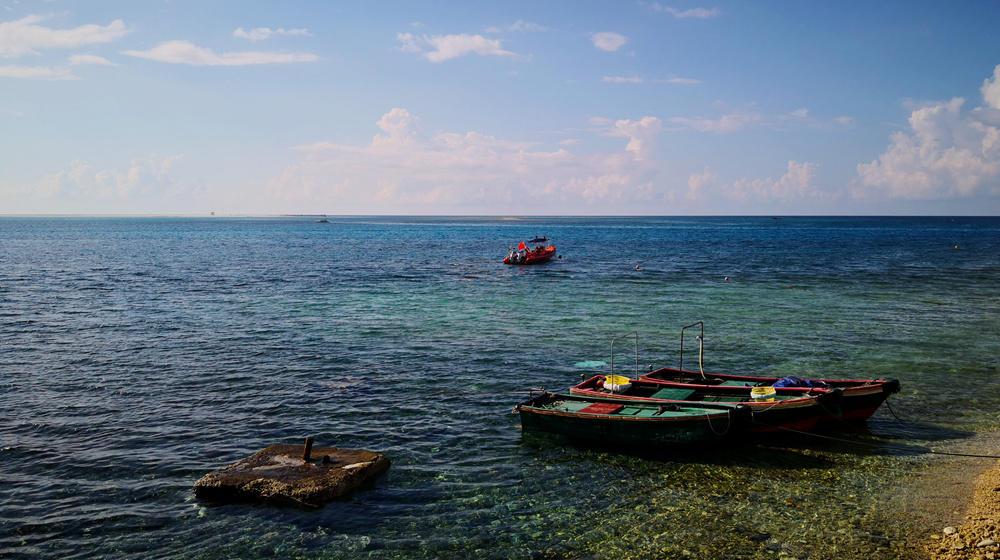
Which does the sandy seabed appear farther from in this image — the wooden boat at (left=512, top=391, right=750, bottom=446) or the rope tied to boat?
the wooden boat at (left=512, top=391, right=750, bottom=446)

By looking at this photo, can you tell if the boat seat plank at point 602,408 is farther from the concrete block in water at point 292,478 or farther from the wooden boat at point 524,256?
the wooden boat at point 524,256

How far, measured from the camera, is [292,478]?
1397 cm

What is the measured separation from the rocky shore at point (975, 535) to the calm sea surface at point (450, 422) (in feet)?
2.24

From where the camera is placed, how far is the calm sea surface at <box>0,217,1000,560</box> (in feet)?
41.1

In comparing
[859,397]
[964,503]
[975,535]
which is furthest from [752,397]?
[975,535]

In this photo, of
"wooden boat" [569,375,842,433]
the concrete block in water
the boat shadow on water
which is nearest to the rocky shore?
the boat shadow on water

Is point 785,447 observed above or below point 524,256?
below

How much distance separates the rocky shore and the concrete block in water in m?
12.0

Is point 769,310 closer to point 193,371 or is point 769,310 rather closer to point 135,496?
point 193,371

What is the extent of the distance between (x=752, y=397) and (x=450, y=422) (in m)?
9.26

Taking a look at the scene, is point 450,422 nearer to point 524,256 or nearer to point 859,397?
point 859,397

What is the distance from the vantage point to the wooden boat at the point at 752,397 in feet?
55.1

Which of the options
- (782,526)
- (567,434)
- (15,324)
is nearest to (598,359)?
(567,434)

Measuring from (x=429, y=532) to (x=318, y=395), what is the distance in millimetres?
10212
